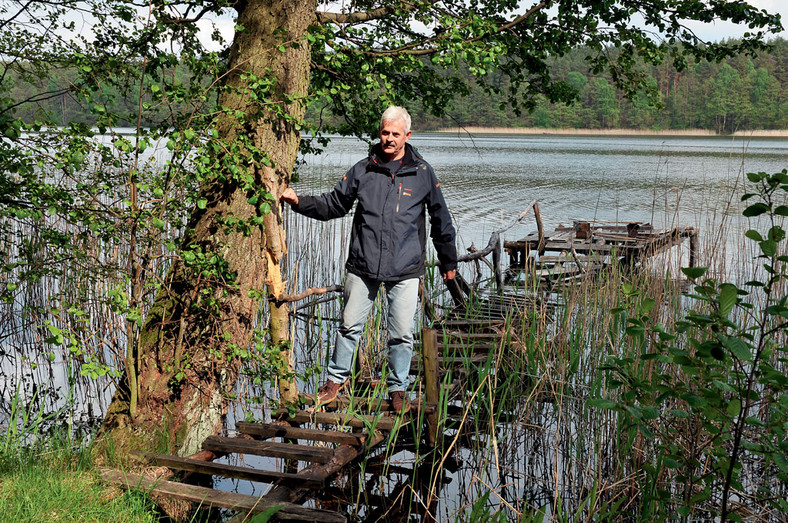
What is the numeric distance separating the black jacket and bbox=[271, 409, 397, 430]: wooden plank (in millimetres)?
807

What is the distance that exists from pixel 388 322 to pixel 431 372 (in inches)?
19.2

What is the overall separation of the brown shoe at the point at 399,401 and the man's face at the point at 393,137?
1421mm

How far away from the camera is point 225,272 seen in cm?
391

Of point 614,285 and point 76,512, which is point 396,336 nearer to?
point 76,512

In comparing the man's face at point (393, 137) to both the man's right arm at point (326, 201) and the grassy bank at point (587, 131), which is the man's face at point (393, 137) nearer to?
the man's right arm at point (326, 201)

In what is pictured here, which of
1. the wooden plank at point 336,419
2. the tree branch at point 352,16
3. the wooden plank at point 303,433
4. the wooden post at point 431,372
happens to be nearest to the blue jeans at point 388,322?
the wooden post at point 431,372

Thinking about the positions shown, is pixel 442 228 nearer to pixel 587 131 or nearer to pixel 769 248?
pixel 769 248

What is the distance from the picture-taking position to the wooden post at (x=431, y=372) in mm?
4355

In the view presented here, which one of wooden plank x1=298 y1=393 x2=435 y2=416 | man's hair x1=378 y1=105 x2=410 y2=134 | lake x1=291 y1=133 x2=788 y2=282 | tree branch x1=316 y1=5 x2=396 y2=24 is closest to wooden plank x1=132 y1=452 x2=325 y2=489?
wooden plank x1=298 y1=393 x2=435 y2=416

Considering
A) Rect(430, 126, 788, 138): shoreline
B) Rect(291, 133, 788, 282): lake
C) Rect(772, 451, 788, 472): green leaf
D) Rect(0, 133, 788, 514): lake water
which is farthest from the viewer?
Rect(430, 126, 788, 138): shoreline

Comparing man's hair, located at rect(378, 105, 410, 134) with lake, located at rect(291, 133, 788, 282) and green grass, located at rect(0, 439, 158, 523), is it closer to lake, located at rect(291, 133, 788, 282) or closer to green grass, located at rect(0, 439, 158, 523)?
green grass, located at rect(0, 439, 158, 523)

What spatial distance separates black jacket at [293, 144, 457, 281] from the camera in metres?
4.05

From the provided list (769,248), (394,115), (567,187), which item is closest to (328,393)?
(394,115)

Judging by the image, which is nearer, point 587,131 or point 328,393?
point 328,393
